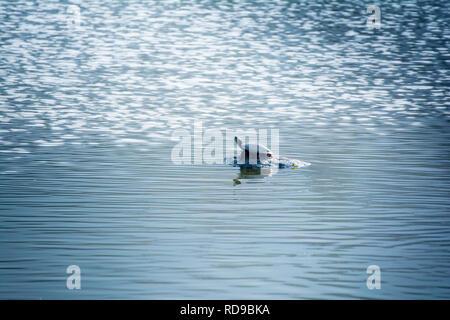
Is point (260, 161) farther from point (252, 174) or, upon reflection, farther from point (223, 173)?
point (223, 173)

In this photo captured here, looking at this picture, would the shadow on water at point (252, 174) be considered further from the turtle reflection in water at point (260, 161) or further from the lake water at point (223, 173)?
the lake water at point (223, 173)

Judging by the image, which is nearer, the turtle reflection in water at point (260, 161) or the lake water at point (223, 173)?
the lake water at point (223, 173)

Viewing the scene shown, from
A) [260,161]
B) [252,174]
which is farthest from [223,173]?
[260,161]

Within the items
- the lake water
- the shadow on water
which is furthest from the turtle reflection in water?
the lake water

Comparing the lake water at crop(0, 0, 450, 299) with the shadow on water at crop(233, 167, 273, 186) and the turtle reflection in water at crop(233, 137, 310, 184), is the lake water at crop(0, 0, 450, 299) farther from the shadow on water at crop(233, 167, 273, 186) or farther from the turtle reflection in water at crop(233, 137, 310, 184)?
the turtle reflection in water at crop(233, 137, 310, 184)

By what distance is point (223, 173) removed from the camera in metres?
31.6

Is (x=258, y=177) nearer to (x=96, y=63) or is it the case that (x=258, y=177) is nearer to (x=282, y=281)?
(x=282, y=281)

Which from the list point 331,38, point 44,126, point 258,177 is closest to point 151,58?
point 331,38

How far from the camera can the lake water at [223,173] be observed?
21.4 metres

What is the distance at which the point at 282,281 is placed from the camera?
68.5ft

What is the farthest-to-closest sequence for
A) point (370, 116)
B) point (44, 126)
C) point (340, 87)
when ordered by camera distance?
point (340, 87) < point (370, 116) < point (44, 126)

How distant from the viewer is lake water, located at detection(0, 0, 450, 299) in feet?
70.3

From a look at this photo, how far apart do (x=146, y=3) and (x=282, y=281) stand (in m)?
82.4

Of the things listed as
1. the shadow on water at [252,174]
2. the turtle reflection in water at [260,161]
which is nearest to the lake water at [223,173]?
the shadow on water at [252,174]
